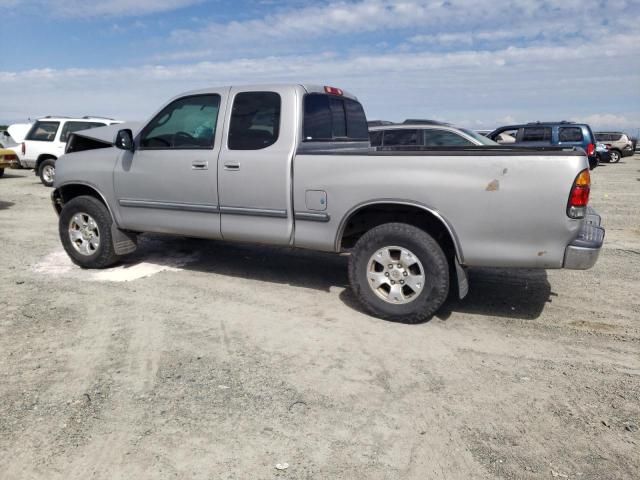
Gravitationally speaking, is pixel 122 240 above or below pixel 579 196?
below

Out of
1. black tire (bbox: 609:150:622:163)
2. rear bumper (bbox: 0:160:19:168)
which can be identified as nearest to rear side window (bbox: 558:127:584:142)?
black tire (bbox: 609:150:622:163)

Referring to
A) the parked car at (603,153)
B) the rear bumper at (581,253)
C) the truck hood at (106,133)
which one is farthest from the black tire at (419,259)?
the parked car at (603,153)

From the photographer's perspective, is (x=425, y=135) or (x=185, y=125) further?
(x=425, y=135)

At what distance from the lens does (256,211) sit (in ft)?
16.2

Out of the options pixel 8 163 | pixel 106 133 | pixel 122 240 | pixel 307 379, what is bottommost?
pixel 307 379

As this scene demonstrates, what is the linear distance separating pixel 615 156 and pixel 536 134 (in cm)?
A: 1572

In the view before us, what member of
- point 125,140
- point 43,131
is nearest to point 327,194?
point 125,140

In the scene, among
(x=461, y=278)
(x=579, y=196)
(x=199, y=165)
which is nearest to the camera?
(x=579, y=196)

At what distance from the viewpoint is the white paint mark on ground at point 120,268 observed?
586 centimetres

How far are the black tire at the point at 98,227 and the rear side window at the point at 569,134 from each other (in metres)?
13.9

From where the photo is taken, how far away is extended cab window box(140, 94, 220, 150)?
5.23m

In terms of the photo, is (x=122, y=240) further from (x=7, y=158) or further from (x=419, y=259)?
(x=7, y=158)

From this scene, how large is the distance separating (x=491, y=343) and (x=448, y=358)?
49 centimetres

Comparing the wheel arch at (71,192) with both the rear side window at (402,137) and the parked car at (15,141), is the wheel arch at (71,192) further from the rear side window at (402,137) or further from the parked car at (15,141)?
the parked car at (15,141)
